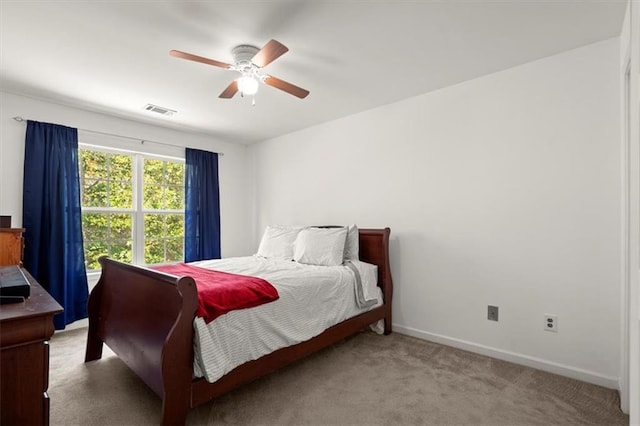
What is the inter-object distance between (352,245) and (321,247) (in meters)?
0.32

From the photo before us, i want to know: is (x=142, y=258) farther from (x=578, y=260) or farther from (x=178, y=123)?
(x=578, y=260)

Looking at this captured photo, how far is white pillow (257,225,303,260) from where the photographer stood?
3649 millimetres

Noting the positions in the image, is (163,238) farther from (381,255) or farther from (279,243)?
(381,255)

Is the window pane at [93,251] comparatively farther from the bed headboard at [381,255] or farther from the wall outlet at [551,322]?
the wall outlet at [551,322]

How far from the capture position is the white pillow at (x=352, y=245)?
3270 mm

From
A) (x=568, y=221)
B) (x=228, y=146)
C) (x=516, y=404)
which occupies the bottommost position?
(x=516, y=404)

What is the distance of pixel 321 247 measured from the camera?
3.24 m

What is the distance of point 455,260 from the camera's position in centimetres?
293

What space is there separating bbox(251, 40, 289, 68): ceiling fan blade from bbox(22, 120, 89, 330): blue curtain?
8.33 feet

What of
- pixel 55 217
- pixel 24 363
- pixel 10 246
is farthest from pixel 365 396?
pixel 55 217

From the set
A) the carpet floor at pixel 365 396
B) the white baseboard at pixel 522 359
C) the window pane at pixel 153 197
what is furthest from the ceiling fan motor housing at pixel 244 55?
the white baseboard at pixel 522 359

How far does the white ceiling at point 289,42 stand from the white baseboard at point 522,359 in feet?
7.48

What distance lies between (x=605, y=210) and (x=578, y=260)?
38cm

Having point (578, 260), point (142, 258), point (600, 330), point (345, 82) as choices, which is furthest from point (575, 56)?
point (142, 258)
